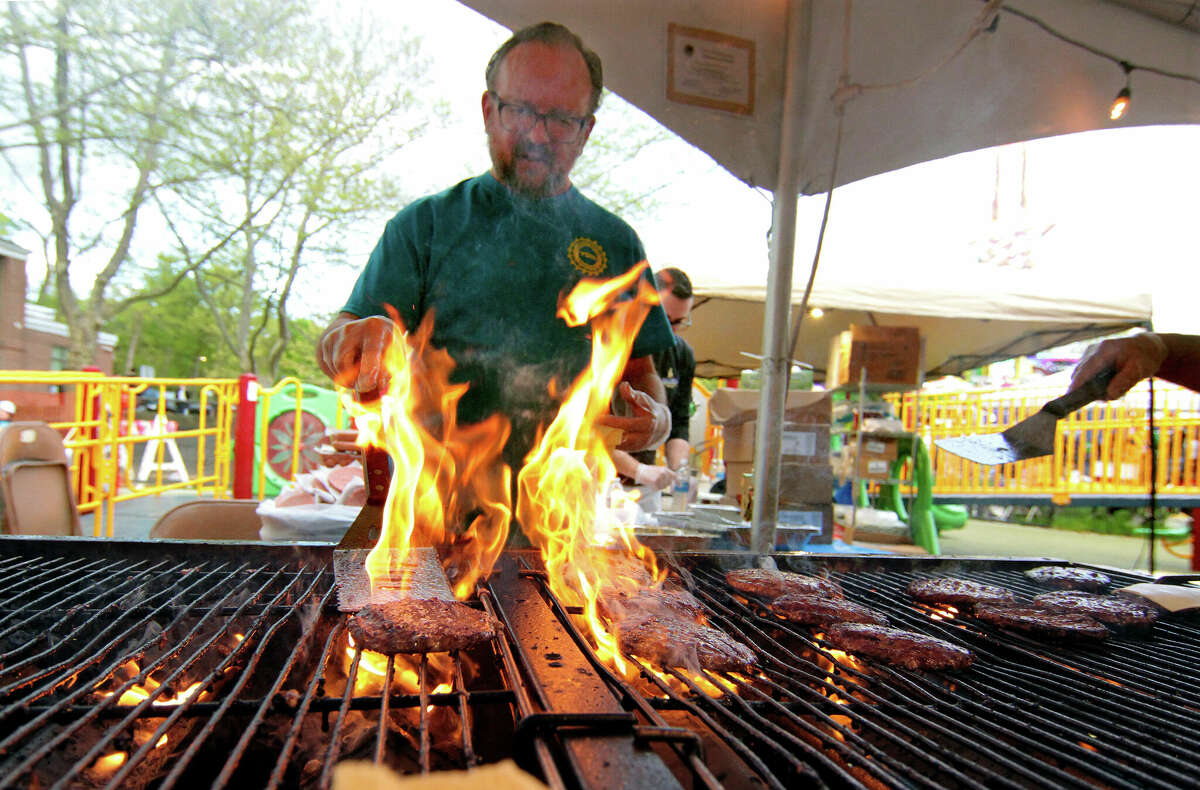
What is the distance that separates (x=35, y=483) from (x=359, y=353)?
2.80 meters

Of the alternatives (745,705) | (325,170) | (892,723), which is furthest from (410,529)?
(325,170)

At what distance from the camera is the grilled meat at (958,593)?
7.06ft

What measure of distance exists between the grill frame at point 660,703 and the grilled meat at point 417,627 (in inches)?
2.0

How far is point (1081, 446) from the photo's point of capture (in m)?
10.9

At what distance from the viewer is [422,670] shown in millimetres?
1300

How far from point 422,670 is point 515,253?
Answer: 176cm

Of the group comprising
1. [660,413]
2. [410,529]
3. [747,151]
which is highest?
[747,151]

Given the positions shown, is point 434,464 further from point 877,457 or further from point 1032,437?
point 877,457

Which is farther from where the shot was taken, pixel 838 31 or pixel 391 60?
pixel 391 60

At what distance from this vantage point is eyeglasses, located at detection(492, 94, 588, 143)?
257cm

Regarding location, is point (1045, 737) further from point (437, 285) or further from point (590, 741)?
point (437, 285)

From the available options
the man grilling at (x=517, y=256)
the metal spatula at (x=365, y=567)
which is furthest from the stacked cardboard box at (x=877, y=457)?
the metal spatula at (x=365, y=567)

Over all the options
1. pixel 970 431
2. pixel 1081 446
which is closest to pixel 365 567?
pixel 970 431

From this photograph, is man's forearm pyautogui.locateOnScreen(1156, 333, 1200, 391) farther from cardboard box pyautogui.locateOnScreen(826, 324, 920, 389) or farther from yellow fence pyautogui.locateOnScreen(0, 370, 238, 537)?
yellow fence pyautogui.locateOnScreen(0, 370, 238, 537)
